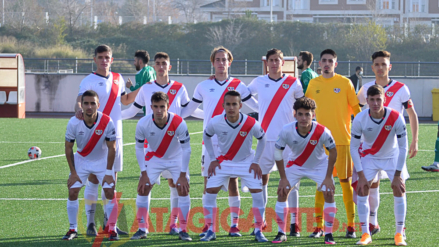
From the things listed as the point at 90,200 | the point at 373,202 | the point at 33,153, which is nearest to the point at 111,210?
the point at 90,200

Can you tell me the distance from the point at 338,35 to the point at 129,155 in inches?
1236

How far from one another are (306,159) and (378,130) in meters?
0.78

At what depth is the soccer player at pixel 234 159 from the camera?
5.60 m

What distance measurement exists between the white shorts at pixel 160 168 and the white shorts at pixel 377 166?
193 cm

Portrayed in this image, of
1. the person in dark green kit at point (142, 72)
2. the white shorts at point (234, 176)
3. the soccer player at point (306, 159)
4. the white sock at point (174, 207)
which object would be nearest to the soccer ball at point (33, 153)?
the person in dark green kit at point (142, 72)

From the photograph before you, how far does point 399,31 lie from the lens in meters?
40.1

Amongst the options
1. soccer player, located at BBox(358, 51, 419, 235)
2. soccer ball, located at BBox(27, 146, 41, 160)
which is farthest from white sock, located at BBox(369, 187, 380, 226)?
soccer ball, located at BBox(27, 146, 41, 160)

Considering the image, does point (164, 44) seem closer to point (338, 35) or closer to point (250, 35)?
point (250, 35)

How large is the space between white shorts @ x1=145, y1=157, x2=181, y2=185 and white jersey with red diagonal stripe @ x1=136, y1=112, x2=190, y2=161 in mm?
47

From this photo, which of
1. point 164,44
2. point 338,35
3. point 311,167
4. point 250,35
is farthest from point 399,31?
point 311,167

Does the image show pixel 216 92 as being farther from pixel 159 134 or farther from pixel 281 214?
pixel 281 214

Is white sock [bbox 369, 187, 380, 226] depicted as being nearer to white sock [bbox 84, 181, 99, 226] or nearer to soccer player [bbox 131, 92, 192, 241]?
soccer player [bbox 131, 92, 192, 241]

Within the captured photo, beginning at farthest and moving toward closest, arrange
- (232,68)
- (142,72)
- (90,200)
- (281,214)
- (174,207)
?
(232,68), (142,72), (174,207), (90,200), (281,214)

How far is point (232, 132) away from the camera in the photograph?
18.6 feet
